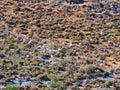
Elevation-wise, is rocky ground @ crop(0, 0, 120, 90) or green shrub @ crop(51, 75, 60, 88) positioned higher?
rocky ground @ crop(0, 0, 120, 90)

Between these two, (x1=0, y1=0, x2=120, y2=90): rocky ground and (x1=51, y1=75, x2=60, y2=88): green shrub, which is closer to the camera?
(x1=51, y1=75, x2=60, y2=88): green shrub

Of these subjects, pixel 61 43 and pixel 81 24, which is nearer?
pixel 61 43

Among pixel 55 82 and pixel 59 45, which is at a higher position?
pixel 59 45

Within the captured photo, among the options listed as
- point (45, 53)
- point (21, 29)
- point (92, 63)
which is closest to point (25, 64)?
point (45, 53)

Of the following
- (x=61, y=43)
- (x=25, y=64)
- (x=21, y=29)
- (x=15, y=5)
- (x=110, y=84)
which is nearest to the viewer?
(x=110, y=84)

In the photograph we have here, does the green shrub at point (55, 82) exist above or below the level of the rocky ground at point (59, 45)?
below

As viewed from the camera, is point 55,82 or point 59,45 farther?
point 59,45

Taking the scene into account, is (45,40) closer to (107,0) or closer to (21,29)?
(21,29)

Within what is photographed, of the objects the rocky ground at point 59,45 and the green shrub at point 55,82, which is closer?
the green shrub at point 55,82
